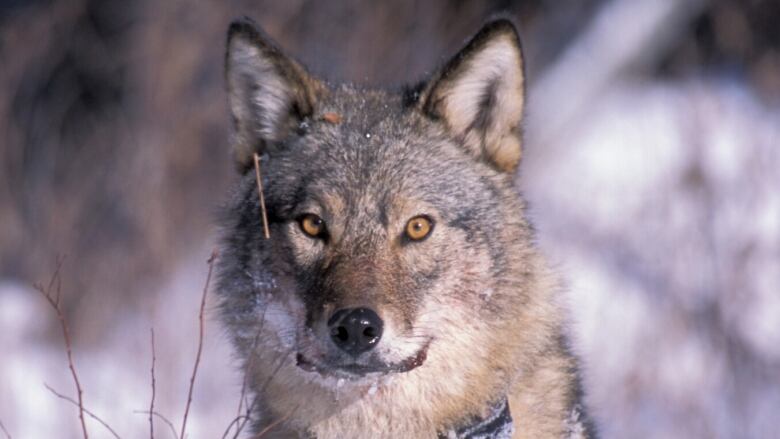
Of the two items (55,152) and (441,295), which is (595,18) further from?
(441,295)

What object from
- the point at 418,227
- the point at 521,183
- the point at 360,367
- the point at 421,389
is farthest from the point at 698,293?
the point at 360,367

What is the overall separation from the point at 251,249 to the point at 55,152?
710cm

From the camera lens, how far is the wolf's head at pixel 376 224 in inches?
134

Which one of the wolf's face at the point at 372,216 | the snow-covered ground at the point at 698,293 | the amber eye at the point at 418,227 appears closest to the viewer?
the wolf's face at the point at 372,216

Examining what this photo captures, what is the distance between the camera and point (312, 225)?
3.68 m

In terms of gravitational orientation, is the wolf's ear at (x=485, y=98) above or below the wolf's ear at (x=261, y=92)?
below

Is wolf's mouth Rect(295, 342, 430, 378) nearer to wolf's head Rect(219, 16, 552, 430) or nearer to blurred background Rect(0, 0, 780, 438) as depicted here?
wolf's head Rect(219, 16, 552, 430)

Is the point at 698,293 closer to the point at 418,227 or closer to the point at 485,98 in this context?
the point at 485,98

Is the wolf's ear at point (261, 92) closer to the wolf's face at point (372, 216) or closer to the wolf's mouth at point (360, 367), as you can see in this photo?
the wolf's face at point (372, 216)

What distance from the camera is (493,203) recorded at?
3.90 metres

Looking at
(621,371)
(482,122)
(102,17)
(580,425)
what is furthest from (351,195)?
(102,17)

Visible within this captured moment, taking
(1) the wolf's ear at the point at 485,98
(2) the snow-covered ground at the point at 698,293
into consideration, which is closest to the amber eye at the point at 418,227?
(1) the wolf's ear at the point at 485,98

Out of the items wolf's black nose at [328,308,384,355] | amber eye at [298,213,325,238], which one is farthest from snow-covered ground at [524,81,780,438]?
wolf's black nose at [328,308,384,355]

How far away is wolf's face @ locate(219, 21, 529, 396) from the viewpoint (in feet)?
11.2
